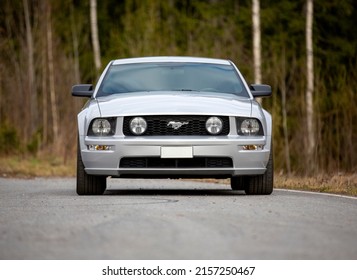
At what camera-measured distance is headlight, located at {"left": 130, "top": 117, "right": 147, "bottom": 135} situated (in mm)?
11453

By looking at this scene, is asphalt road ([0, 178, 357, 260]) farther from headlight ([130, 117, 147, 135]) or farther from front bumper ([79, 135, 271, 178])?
headlight ([130, 117, 147, 135])

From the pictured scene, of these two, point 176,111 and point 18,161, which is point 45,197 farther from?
point 18,161

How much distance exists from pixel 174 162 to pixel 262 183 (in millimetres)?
1151

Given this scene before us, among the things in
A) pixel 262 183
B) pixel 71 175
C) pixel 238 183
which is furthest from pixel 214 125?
pixel 71 175

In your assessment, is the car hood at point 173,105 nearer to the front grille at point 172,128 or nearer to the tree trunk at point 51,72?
the front grille at point 172,128

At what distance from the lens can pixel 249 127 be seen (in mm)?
11648

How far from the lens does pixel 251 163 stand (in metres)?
11.6

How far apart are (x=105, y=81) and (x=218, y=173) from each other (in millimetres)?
2308

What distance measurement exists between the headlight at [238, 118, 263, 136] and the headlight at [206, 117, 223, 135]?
0.24 m

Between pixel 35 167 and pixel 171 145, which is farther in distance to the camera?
pixel 35 167

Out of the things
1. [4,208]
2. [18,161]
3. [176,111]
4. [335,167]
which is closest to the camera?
[4,208]

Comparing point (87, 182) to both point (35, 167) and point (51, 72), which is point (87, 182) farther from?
point (51, 72)

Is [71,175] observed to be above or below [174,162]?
below
